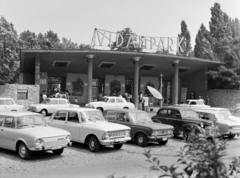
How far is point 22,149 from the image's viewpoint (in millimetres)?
9977

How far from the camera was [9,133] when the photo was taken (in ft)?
34.0

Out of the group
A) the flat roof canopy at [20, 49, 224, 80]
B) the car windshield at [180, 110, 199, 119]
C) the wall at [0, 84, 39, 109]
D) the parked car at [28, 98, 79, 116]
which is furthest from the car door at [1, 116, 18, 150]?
the flat roof canopy at [20, 49, 224, 80]

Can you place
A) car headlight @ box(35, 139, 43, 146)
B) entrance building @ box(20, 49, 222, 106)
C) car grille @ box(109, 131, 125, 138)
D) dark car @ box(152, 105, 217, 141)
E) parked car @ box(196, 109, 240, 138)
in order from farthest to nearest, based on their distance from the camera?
1. entrance building @ box(20, 49, 222, 106)
2. parked car @ box(196, 109, 240, 138)
3. dark car @ box(152, 105, 217, 141)
4. car grille @ box(109, 131, 125, 138)
5. car headlight @ box(35, 139, 43, 146)

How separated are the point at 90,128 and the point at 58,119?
6.16ft

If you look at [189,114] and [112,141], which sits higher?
[189,114]

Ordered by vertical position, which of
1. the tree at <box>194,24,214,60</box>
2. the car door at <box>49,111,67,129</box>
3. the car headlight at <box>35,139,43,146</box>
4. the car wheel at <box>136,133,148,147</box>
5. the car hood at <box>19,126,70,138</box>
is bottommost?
the car wheel at <box>136,133,148,147</box>

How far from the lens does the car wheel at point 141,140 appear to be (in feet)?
43.1

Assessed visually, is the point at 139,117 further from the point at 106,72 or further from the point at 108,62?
the point at 106,72

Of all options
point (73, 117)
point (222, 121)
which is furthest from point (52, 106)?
point (222, 121)

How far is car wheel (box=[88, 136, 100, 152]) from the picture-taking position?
453 inches

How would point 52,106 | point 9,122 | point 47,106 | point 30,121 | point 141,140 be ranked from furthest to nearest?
point 52,106, point 47,106, point 141,140, point 30,121, point 9,122

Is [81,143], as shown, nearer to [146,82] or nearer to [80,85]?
[80,85]

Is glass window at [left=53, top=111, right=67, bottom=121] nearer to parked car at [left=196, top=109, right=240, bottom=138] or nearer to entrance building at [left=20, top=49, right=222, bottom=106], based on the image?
parked car at [left=196, top=109, right=240, bottom=138]

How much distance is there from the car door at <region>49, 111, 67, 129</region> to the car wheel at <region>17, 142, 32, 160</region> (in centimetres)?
270
